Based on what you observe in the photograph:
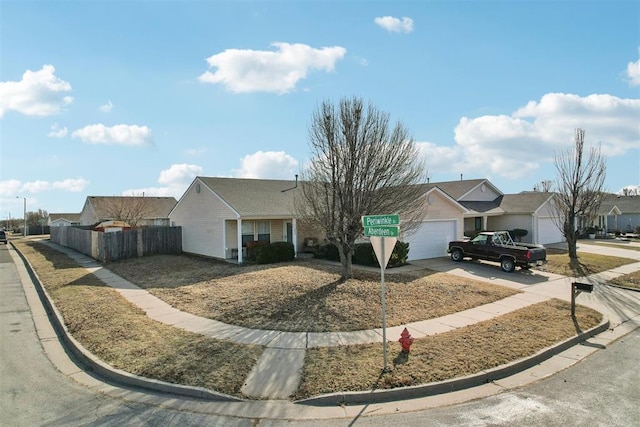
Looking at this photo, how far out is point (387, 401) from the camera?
247 inches

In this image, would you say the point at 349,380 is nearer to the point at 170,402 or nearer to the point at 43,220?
the point at 170,402

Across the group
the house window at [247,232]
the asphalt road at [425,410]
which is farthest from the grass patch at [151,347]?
the house window at [247,232]

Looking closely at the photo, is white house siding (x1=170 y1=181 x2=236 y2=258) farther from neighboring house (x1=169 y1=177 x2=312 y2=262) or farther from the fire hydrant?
the fire hydrant

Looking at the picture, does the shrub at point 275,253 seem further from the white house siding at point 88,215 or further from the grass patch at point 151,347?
the white house siding at point 88,215

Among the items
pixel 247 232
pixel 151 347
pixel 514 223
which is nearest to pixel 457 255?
pixel 247 232

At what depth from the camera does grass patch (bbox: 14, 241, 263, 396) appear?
692 centimetres

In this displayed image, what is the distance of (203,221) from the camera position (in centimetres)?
2442

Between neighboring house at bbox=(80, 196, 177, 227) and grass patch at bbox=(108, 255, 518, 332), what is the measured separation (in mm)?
27744

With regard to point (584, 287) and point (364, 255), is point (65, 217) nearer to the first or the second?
point (364, 255)

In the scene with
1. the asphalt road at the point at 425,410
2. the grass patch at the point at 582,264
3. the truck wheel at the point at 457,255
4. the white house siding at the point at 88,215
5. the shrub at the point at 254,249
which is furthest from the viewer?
the white house siding at the point at 88,215

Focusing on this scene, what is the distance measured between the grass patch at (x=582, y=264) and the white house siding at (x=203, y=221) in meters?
16.3

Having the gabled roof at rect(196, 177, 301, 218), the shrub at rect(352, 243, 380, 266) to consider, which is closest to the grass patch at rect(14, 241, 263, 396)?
the gabled roof at rect(196, 177, 301, 218)

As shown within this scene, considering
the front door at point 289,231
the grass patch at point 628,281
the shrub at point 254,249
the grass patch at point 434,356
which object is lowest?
the grass patch at point 628,281

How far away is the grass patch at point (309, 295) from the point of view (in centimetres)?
1031
